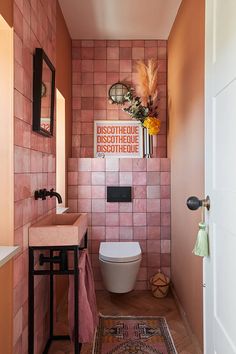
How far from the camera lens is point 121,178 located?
2992mm

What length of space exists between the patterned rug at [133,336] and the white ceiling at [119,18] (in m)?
2.56

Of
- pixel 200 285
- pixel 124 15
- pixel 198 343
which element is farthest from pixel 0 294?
pixel 124 15

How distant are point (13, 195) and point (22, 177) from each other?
0.48ft

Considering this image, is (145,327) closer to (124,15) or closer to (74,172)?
(74,172)

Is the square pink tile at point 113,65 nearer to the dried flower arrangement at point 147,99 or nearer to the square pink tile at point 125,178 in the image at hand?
the dried flower arrangement at point 147,99

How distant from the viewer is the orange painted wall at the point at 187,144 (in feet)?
6.28

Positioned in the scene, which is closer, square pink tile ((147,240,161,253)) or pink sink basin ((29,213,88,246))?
pink sink basin ((29,213,88,246))

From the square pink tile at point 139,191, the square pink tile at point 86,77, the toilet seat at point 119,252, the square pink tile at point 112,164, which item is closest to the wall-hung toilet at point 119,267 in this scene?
the toilet seat at point 119,252

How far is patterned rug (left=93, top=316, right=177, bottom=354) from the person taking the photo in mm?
1979

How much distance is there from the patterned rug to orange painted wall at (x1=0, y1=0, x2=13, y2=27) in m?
1.97

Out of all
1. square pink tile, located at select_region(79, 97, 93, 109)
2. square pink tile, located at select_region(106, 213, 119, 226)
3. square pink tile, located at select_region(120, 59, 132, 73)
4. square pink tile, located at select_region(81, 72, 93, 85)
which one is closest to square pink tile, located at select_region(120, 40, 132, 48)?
square pink tile, located at select_region(120, 59, 132, 73)

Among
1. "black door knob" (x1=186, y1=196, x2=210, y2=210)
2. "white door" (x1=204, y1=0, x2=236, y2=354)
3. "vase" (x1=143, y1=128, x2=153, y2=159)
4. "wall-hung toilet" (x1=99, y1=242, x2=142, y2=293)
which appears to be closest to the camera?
"white door" (x1=204, y1=0, x2=236, y2=354)

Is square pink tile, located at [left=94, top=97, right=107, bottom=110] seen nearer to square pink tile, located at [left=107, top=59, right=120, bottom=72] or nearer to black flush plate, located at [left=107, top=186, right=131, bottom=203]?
square pink tile, located at [left=107, top=59, right=120, bottom=72]

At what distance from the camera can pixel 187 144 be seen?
2.26 meters
